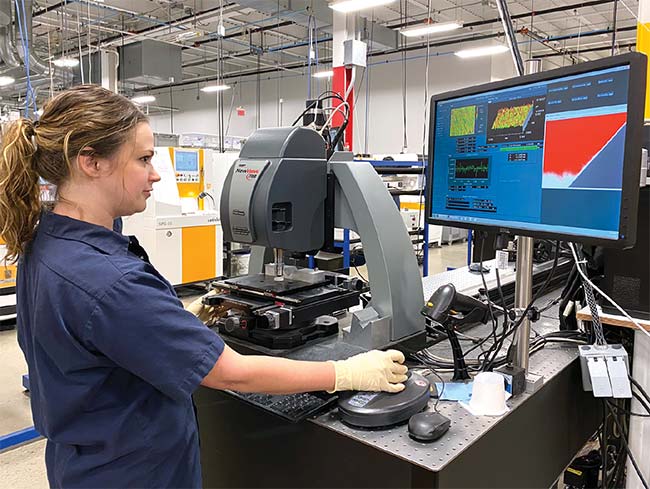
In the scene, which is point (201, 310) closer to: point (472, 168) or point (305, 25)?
point (472, 168)

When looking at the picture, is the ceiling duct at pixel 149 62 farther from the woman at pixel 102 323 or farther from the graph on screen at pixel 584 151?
the graph on screen at pixel 584 151

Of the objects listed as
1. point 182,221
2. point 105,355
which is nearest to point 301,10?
point 182,221

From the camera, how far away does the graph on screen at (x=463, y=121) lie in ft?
3.90

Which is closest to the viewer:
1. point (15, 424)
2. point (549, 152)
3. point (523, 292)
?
point (549, 152)

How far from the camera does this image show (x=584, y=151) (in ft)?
3.13

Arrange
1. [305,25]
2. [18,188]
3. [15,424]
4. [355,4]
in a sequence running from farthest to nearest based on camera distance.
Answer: [305,25]
[355,4]
[15,424]
[18,188]

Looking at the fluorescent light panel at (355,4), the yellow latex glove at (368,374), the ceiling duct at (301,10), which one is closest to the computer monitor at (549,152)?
the yellow latex glove at (368,374)

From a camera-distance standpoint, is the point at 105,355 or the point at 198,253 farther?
the point at 198,253

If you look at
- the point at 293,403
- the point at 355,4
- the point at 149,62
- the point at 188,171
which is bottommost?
the point at 293,403

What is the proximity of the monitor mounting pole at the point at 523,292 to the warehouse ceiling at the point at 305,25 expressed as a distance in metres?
5.52

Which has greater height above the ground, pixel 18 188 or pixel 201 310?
pixel 18 188

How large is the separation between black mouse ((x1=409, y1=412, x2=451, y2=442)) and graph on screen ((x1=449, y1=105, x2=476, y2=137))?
64 centimetres

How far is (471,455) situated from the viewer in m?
0.93

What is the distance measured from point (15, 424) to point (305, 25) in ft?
22.1
